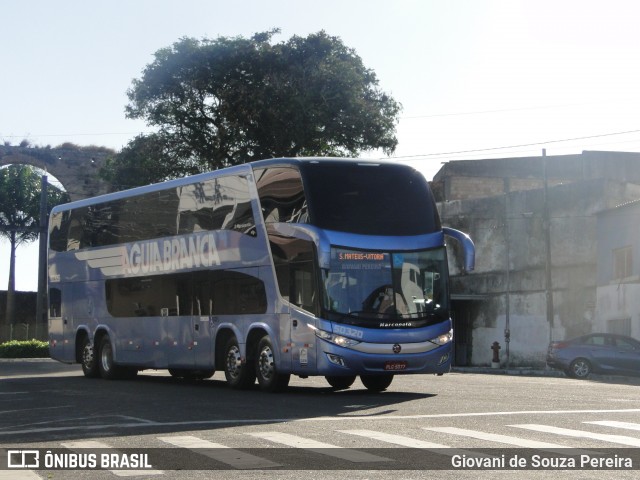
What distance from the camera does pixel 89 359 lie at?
2822cm

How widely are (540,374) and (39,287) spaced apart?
20.6 metres

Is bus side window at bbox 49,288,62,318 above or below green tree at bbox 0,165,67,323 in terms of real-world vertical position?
below

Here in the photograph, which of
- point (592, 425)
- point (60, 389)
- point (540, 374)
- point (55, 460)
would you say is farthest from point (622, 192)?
point (55, 460)

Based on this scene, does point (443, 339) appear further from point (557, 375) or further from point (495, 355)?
point (495, 355)

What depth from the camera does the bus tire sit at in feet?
89.3

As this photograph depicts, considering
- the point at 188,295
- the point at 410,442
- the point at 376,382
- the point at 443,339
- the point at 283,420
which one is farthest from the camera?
the point at 188,295

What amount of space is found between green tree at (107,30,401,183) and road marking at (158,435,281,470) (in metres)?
41.1

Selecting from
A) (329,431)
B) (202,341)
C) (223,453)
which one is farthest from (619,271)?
(223,453)

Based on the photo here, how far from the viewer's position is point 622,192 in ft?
156

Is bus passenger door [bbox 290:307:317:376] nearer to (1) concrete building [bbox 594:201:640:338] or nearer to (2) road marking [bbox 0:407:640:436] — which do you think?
(2) road marking [bbox 0:407:640:436]

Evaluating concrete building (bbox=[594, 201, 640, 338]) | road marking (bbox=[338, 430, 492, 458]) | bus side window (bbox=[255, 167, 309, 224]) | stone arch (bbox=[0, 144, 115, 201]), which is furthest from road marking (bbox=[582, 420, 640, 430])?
stone arch (bbox=[0, 144, 115, 201])

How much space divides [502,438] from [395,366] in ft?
24.0

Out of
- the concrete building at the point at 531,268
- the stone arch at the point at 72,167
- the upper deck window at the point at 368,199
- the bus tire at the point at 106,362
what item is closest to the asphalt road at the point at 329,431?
the upper deck window at the point at 368,199

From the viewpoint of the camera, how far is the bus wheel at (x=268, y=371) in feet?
68.6
